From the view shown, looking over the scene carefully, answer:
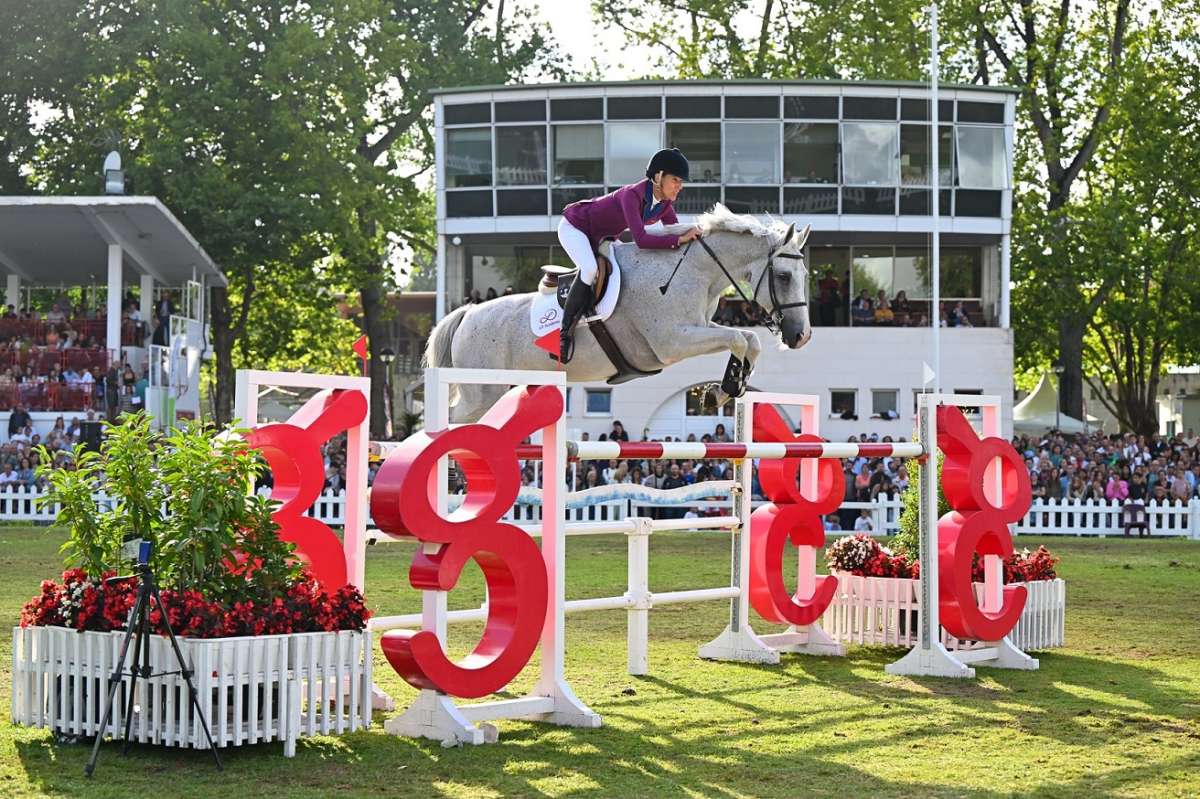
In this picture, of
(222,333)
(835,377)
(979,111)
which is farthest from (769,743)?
(222,333)

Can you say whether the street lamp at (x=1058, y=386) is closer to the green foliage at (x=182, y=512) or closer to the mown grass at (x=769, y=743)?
the mown grass at (x=769, y=743)

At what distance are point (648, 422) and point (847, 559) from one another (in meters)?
24.4

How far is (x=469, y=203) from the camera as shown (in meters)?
38.0

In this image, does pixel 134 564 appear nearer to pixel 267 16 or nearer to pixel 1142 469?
pixel 1142 469

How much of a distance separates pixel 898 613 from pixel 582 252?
425 cm

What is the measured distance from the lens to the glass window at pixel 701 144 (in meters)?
37.2

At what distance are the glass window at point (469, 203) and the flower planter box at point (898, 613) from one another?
26687 millimetres

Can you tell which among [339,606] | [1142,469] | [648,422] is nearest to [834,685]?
[339,606]

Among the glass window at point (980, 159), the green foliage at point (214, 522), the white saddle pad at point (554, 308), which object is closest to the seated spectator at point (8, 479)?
the white saddle pad at point (554, 308)

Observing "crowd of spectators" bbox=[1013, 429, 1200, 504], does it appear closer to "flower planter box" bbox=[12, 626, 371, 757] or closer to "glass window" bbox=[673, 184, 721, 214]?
"glass window" bbox=[673, 184, 721, 214]

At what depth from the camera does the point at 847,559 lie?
12.3 m

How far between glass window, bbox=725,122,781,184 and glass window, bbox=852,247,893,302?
11.6 ft

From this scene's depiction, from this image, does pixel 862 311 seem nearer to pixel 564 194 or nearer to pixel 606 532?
pixel 564 194

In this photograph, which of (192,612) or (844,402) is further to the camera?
(844,402)
